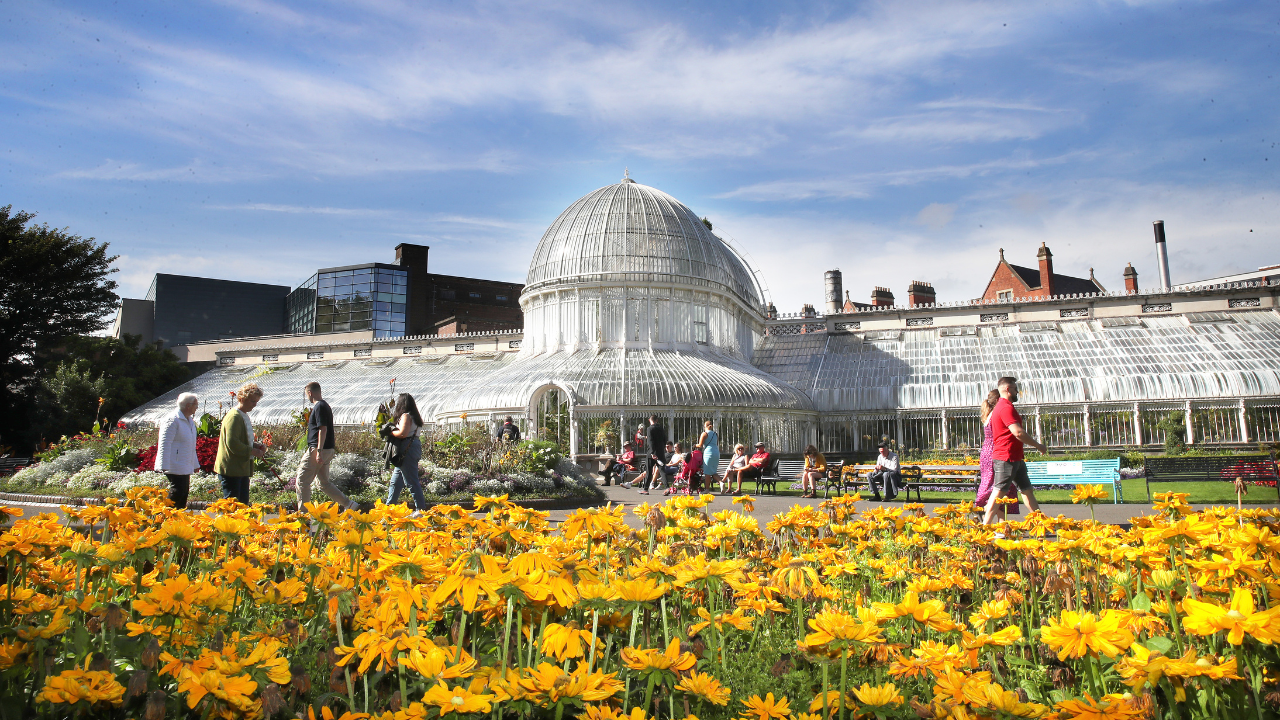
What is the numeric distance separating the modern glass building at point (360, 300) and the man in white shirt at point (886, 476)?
43.2m

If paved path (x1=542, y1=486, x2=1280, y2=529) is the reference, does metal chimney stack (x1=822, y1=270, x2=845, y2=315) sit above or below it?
above

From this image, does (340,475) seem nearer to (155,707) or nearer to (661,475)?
(661,475)

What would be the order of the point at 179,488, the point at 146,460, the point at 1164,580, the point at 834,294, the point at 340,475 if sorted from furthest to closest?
the point at 834,294
the point at 146,460
the point at 340,475
the point at 179,488
the point at 1164,580

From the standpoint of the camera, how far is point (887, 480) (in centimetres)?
1542

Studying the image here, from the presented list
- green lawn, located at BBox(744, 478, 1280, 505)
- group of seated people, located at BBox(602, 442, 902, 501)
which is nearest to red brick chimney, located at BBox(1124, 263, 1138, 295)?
green lawn, located at BBox(744, 478, 1280, 505)

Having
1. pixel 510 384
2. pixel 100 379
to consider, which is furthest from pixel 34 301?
pixel 510 384

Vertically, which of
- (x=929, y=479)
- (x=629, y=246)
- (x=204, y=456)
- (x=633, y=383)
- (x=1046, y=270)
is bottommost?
(x=929, y=479)

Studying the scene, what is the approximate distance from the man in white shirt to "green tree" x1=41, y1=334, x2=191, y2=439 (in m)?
29.6

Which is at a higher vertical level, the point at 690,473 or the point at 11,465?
the point at 11,465

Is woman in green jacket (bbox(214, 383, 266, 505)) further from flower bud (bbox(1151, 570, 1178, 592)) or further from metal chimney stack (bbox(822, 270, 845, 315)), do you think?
metal chimney stack (bbox(822, 270, 845, 315))

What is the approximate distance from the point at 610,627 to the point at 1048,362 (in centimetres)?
3262

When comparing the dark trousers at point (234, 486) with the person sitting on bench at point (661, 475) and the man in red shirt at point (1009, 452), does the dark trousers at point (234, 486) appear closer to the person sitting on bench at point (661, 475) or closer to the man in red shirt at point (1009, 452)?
the man in red shirt at point (1009, 452)

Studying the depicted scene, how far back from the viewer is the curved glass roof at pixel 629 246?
31938 millimetres

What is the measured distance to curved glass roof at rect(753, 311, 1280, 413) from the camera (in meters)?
28.3
